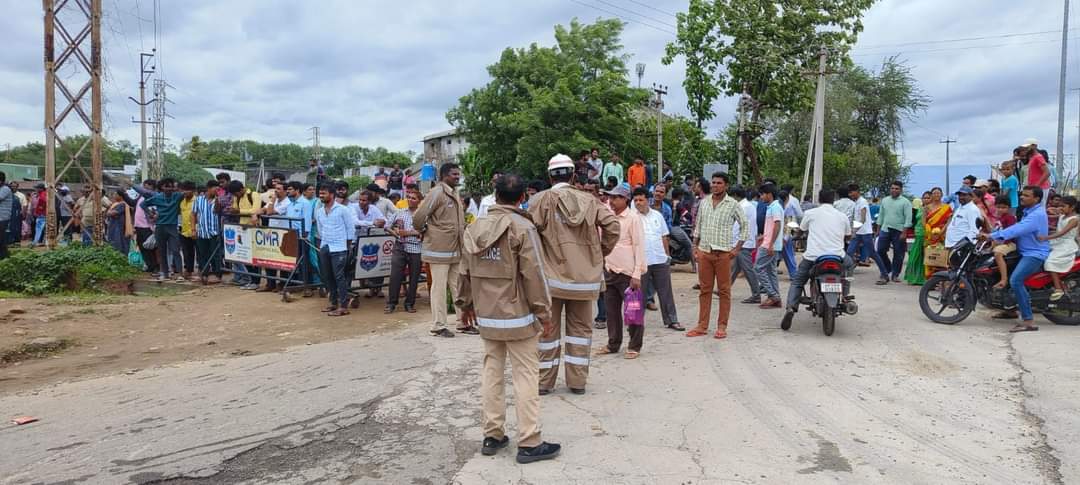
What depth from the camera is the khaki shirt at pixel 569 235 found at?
546 cm

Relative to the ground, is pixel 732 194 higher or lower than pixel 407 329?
higher

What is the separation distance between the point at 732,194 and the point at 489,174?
22.0m

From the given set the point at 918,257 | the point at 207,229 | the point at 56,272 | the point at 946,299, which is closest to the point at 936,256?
the point at 918,257

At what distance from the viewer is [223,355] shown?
7824 millimetres

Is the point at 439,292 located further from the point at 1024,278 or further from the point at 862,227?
the point at 862,227

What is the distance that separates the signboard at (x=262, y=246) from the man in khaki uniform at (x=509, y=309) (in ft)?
24.4

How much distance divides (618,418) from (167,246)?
35.7ft

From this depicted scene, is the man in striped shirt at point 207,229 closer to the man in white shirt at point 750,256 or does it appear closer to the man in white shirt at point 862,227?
the man in white shirt at point 750,256

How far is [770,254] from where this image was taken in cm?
997

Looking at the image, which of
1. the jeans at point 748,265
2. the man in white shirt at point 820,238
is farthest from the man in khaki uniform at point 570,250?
the jeans at point 748,265

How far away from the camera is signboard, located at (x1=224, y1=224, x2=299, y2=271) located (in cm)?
1100

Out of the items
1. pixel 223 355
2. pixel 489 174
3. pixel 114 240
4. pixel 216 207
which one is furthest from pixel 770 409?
pixel 489 174

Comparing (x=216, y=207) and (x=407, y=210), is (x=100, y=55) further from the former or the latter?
(x=407, y=210)

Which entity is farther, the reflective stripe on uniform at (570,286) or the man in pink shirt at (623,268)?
the man in pink shirt at (623,268)
